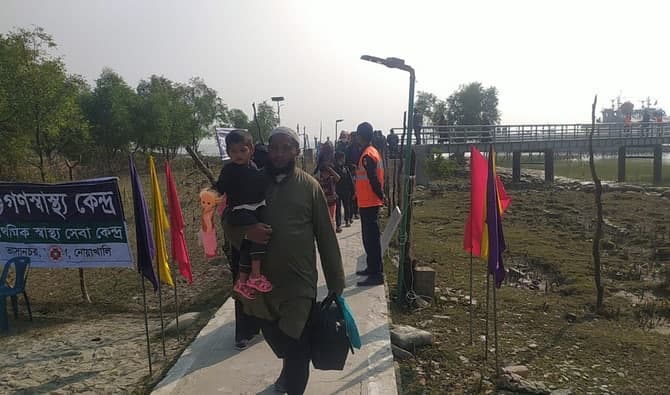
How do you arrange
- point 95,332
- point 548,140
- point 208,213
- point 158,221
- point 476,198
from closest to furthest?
point 208,213 < point 158,221 < point 476,198 < point 95,332 < point 548,140

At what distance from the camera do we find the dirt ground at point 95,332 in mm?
4054

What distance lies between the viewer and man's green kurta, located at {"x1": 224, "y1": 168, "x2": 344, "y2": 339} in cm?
240

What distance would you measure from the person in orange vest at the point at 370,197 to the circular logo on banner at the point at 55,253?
11.3 feet

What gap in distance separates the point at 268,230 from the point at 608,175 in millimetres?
30749

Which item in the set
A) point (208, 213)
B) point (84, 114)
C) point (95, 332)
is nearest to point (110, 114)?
point (84, 114)

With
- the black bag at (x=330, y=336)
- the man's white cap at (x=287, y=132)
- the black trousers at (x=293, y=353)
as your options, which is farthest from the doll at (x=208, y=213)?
the black bag at (x=330, y=336)

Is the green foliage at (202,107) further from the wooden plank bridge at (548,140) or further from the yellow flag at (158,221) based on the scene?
the yellow flag at (158,221)

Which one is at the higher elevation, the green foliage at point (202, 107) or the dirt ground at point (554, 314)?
the green foliage at point (202, 107)

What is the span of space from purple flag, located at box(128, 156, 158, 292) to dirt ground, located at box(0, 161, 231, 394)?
798 mm

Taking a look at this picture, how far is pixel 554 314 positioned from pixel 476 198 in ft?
6.82

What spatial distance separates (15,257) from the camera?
547cm

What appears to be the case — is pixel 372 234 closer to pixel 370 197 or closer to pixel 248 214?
pixel 370 197

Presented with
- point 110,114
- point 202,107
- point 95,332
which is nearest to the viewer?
point 95,332

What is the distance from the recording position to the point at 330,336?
2484 millimetres
